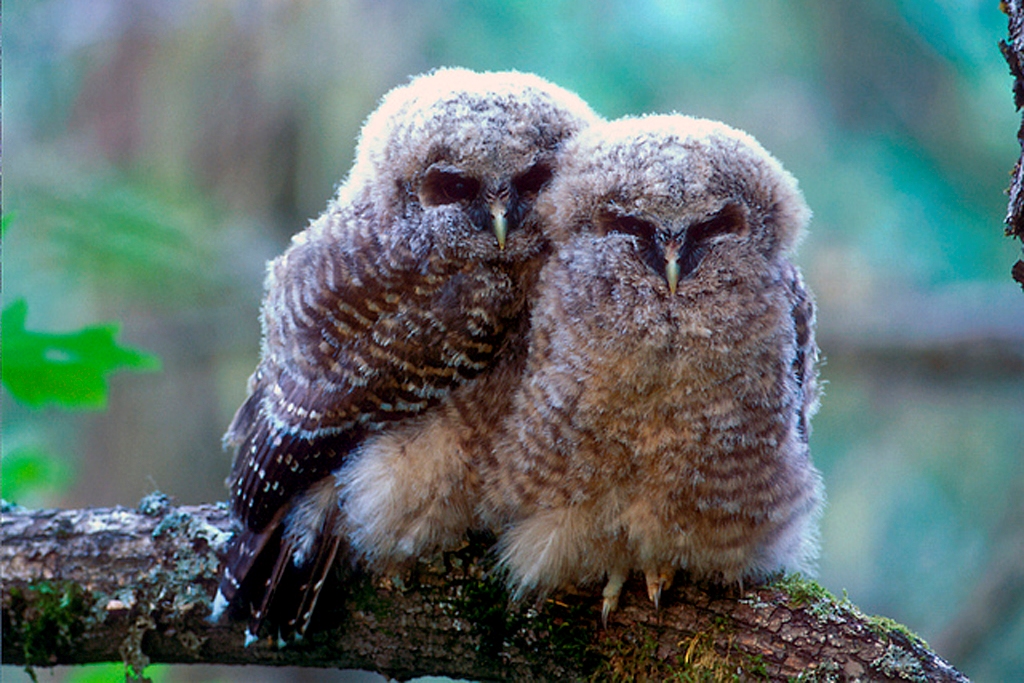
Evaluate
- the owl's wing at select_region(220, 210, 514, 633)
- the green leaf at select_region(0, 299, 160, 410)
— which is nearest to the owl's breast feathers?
the owl's wing at select_region(220, 210, 514, 633)

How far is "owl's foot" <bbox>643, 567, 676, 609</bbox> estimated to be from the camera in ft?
5.49

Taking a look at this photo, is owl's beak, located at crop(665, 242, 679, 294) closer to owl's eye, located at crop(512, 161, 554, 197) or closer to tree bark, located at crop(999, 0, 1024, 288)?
owl's eye, located at crop(512, 161, 554, 197)

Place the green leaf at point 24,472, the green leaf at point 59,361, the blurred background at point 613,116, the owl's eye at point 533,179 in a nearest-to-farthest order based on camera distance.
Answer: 1. the owl's eye at point 533,179
2. the green leaf at point 59,361
3. the green leaf at point 24,472
4. the blurred background at point 613,116

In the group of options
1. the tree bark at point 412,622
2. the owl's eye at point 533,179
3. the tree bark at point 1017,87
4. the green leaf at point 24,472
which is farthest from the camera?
the green leaf at point 24,472

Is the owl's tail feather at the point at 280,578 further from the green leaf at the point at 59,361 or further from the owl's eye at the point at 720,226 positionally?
the owl's eye at the point at 720,226

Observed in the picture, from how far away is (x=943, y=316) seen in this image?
12.9 feet

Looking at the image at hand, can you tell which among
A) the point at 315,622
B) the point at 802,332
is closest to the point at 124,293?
the point at 315,622

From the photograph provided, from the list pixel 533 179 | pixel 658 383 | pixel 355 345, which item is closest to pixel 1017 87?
pixel 658 383

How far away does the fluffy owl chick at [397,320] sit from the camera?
172 centimetres

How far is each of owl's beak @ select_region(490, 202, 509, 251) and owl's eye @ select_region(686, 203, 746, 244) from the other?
1.12 ft

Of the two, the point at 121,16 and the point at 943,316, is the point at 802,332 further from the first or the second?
the point at 121,16

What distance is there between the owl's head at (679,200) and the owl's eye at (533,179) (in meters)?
0.07

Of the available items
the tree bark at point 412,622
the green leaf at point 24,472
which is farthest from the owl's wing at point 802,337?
the green leaf at point 24,472

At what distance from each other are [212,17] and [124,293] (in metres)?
1.38
